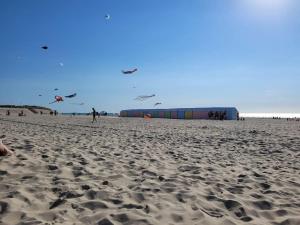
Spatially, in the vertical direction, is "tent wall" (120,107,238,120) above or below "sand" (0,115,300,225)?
above

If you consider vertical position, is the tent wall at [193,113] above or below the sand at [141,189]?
above

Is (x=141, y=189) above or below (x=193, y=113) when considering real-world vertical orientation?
below

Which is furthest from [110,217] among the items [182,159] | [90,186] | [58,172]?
[182,159]

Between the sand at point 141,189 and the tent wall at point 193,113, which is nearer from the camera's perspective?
the sand at point 141,189

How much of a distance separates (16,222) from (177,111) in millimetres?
63767

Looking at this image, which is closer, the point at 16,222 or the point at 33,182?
the point at 16,222

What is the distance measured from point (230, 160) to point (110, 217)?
5.94 meters

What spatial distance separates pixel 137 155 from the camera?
9547 millimetres

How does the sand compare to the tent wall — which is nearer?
the sand

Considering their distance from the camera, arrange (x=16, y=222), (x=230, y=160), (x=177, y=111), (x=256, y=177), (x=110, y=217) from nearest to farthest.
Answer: (x=16, y=222) → (x=110, y=217) → (x=256, y=177) → (x=230, y=160) → (x=177, y=111)

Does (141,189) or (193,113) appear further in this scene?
(193,113)

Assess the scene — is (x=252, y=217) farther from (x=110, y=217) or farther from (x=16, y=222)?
(x=16, y=222)

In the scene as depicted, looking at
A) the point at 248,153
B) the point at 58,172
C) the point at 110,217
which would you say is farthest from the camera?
the point at 248,153

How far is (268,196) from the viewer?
5.73m
